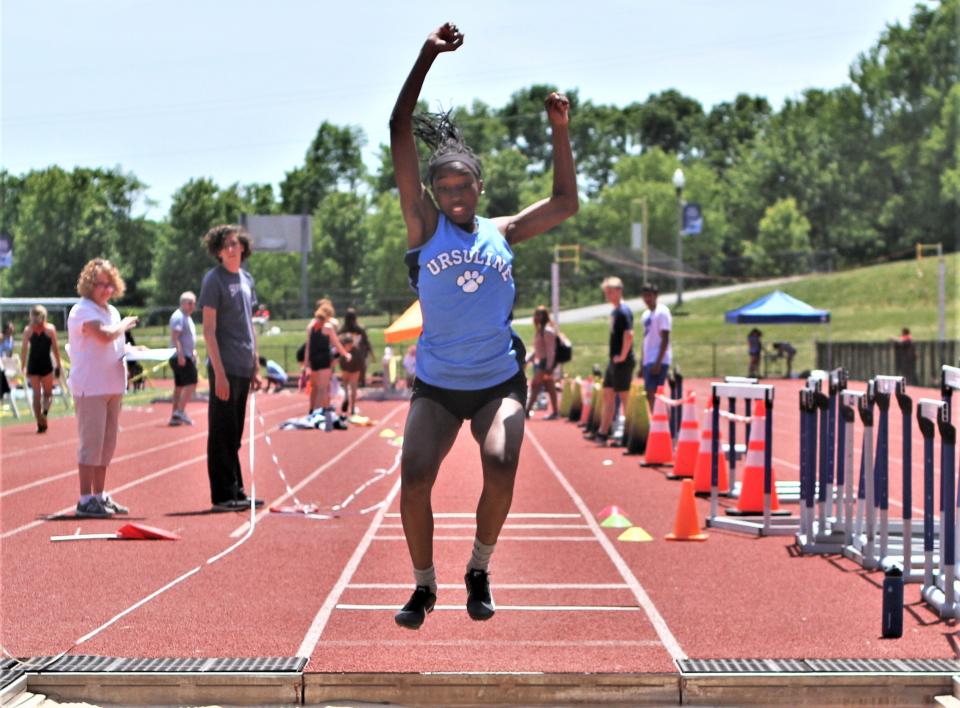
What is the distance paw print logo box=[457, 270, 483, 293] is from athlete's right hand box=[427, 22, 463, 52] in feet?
2.52

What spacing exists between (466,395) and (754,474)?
20.4 ft

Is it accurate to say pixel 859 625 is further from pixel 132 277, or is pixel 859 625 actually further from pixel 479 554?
pixel 132 277

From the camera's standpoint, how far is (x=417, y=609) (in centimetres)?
509

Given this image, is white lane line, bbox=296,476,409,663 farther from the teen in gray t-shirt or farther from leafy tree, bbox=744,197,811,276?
leafy tree, bbox=744,197,811,276

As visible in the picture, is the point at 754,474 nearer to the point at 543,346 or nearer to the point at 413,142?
the point at 413,142

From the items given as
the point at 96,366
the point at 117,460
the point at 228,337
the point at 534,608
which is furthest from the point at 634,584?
the point at 117,460

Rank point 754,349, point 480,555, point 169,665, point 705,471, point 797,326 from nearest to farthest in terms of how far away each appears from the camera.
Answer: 1. point 480,555
2. point 169,665
3. point 705,471
4. point 754,349
5. point 797,326

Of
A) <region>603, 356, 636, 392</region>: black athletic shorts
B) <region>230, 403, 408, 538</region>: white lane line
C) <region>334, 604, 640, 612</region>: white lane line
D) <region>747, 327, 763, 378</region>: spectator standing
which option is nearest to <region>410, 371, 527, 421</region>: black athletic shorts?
<region>334, 604, 640, 612</region>: white lane line

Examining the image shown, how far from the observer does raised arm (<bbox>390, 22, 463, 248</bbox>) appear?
490 cm

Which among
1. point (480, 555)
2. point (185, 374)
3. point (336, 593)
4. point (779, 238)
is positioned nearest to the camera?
point (480, 555)

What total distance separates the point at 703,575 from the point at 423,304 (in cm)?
386

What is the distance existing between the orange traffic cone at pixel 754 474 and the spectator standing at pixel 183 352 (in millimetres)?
6388

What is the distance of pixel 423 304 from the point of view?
502cm

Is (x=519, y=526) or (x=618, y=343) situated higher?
(x=618, y=343)
